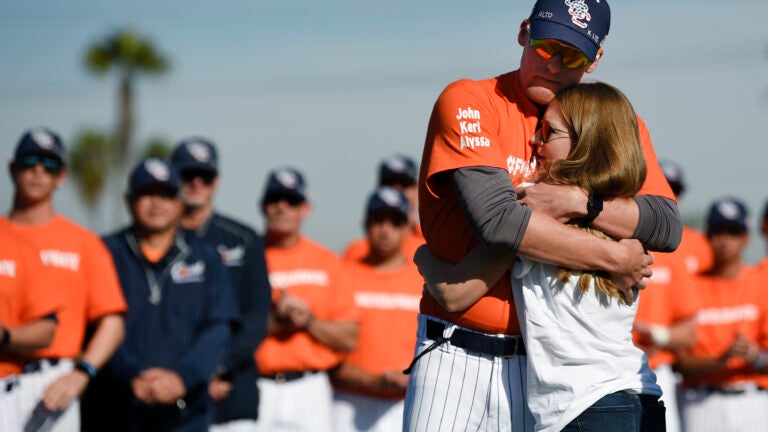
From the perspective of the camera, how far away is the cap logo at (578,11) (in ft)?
12.3

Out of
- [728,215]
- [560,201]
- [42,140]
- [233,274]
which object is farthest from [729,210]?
[560,201]

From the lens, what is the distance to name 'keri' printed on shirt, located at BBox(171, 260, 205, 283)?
6.98m

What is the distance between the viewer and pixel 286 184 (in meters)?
8.68

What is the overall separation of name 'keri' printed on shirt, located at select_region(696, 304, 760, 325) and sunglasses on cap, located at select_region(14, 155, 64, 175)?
18.0 feet

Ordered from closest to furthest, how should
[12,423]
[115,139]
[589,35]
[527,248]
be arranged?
1. [527,248]
2. [589,35]
3. [12,423]
4. [115,139]

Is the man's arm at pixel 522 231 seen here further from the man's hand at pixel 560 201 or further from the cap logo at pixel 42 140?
the cap logo at pixel 42 140

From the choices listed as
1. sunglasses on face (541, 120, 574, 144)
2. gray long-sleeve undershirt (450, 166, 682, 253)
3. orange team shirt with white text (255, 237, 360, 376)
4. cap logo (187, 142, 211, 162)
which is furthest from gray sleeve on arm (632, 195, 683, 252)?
cap logo (187, 142, 211, 162)

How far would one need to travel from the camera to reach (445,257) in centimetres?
389

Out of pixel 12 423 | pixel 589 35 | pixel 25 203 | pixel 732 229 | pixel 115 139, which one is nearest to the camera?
pixel 589 35

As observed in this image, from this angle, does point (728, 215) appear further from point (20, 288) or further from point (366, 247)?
point (20, 288)

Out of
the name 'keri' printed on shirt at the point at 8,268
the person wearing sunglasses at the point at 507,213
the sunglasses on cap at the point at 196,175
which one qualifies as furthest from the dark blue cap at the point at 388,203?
the person wearing sunglasses at the point at 507,213

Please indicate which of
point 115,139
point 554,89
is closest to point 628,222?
point 554,89

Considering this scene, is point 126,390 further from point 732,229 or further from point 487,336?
point 732,229

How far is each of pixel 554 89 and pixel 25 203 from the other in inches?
161
